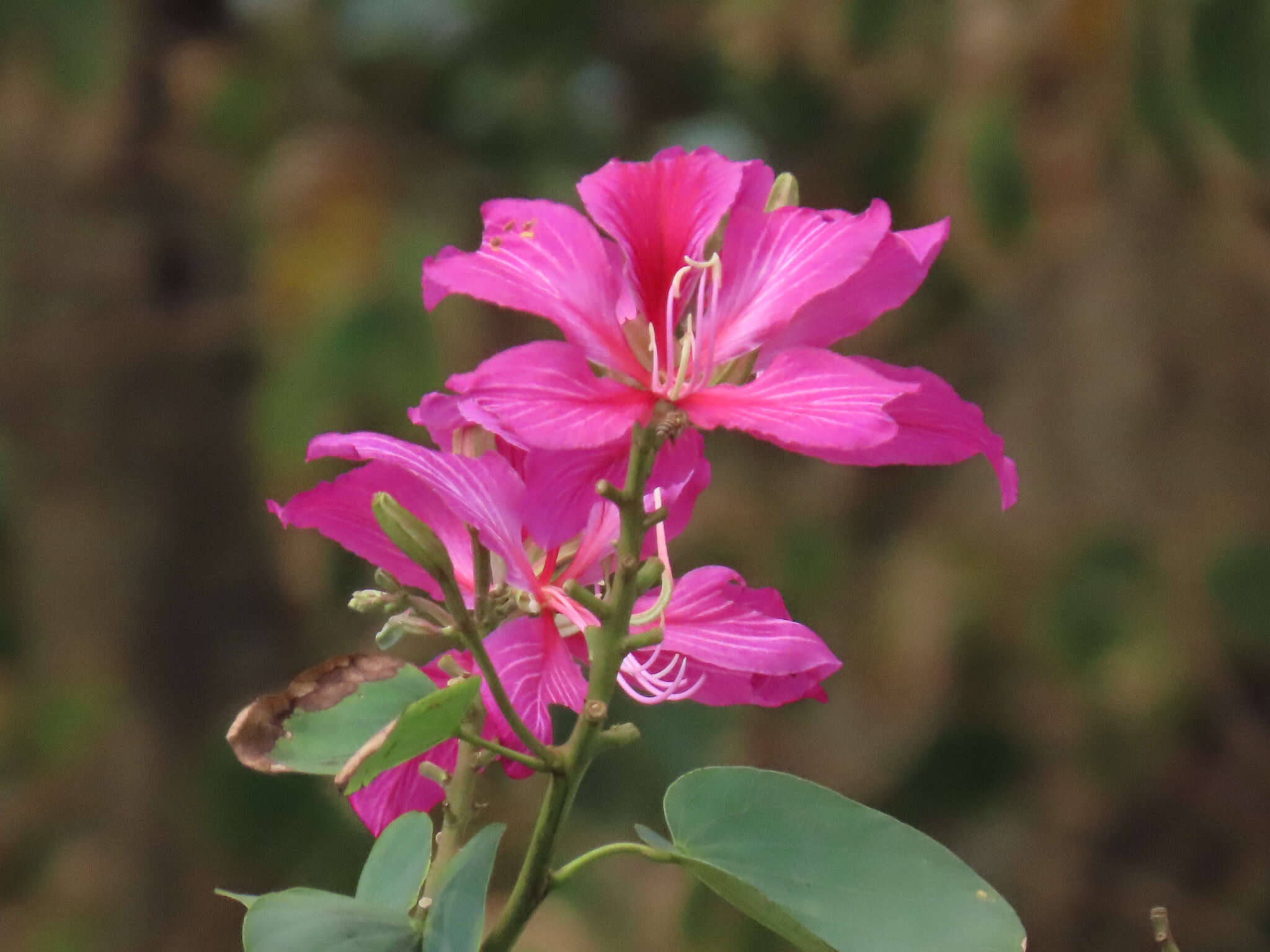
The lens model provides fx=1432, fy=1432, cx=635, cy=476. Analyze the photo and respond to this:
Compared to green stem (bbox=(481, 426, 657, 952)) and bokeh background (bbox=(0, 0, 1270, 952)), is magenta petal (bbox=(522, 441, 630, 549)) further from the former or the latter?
bokeh background (bbox=(0, 0, 1270, 952))

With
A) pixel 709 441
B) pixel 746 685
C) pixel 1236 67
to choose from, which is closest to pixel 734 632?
pixel 746 685

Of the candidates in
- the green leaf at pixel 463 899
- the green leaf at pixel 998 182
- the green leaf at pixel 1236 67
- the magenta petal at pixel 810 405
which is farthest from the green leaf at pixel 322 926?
the green leaf at pixel 998 182

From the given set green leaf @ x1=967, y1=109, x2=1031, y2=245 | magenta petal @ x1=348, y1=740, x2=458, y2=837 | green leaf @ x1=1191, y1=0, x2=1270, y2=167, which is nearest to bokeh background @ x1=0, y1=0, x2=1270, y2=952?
green leaf @ x1=967, y1=109, x2=1031, y2=245

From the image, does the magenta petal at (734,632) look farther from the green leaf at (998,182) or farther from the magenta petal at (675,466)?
the green leaf at (998,182)

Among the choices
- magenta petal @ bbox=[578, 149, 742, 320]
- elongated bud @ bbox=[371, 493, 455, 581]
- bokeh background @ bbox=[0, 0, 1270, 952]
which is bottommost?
bokeh background @ bbox=[0, 0, 1270, 952]

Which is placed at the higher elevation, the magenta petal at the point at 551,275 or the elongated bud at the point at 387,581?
the magenta petal at the point at 551,275

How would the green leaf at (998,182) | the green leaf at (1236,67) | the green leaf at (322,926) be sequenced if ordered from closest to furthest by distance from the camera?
the green leaf at (322,926) < the green leaf at (1236,67) < the green leaf at (998,182)
